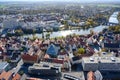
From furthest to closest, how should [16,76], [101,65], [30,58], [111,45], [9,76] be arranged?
[111,45], [30,58], [101,65], [16,76], [9,76]

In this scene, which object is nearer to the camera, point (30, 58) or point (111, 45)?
point (30, 58)

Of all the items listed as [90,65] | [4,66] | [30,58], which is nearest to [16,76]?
[4,66]

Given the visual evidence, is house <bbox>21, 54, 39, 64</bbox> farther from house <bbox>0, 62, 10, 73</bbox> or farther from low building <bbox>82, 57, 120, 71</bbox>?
low building <bbox>82, 57, 120, 71</bbox>

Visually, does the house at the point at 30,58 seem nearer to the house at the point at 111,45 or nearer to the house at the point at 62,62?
the house at the point at 62,62


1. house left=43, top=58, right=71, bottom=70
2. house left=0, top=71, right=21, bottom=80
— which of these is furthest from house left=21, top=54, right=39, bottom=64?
house left=0, top=71, right=21, bottom=80

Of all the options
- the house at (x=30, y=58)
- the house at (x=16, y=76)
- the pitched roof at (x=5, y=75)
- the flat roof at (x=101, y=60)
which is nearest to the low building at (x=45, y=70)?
the house at (x=16, y=76)

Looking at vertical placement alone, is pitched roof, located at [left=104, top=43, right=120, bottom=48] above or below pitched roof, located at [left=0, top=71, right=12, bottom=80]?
below

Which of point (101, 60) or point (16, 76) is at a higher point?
point (101, 60)

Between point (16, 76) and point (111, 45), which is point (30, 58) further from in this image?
point (111, 45)

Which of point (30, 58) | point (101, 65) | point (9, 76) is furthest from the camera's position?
point (30, 58)

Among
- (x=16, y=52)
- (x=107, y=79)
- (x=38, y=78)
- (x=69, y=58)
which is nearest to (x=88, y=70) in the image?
(x=107, y=79)

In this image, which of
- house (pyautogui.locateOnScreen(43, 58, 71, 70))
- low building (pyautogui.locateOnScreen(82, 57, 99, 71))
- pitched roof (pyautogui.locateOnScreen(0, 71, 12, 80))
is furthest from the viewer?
house (pyautogui.locateOnScreen(43, 58, 71, 70))
